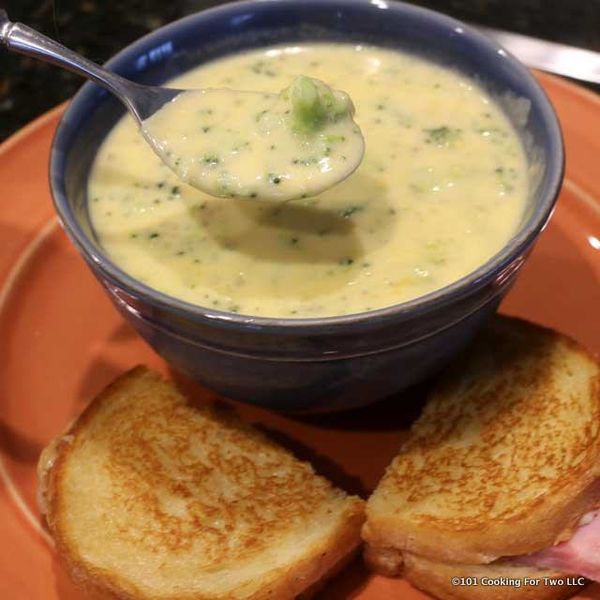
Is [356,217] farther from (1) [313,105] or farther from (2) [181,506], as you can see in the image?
(2) [181,506]

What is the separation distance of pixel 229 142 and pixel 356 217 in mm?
275

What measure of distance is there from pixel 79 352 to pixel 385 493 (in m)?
0.76

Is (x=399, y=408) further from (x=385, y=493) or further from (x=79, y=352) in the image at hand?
(x=79, y=352)

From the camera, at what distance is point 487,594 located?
1424mm

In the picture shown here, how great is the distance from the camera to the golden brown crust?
55.6 inches

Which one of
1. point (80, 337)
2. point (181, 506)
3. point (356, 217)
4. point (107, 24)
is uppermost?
point (107, 24)

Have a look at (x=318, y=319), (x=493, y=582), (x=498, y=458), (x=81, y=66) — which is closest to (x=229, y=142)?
(x=81, y=66)

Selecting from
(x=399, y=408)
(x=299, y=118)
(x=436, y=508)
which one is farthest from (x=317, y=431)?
(x=299, y=118)

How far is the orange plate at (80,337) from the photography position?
1.51 m

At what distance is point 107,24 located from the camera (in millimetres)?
2918

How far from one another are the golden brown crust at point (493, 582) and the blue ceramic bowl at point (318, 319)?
34cm

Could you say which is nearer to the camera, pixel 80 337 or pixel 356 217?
pixel 356 217

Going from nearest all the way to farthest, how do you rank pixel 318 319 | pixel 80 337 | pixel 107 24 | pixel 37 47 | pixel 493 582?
pixel 318 319, pixel 493 582, pixel 37 47, pixel 80 337, pixel 107 24

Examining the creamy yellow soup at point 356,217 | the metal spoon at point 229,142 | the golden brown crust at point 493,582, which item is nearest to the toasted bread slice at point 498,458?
the golden brown crust at point 493,582
